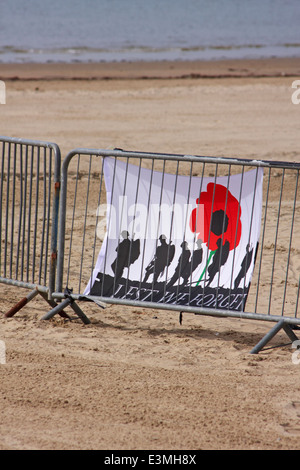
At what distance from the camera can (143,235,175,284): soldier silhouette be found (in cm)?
624

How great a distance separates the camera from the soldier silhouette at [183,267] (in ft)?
20.3

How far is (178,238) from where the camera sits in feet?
20.4

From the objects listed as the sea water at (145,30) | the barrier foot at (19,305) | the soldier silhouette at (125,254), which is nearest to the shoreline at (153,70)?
the sea water at (145,30)

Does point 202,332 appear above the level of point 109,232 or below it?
below

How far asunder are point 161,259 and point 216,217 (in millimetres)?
692

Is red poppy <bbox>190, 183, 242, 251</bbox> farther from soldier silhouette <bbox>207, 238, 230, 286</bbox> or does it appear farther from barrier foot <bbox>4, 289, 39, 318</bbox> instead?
barrier foot <bbox>4, 289, 39, 318</bbox>

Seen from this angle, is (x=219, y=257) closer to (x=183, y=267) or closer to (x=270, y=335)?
(x=183, y=267)

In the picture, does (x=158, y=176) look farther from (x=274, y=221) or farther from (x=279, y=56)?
(x=279, y=56)

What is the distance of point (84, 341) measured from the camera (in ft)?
19.5

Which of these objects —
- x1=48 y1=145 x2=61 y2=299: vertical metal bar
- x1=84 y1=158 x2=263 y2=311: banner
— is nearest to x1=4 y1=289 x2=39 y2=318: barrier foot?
x1=48 y1=145 x2=61 y2=299: vertical metal bar

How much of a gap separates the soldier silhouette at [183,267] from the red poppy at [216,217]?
0.18 m

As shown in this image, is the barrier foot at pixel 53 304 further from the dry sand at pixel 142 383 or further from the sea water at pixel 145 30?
the sea water at pixel 145 30

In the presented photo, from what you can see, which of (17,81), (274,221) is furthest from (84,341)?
(17,81)

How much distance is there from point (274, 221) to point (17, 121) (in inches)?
329
